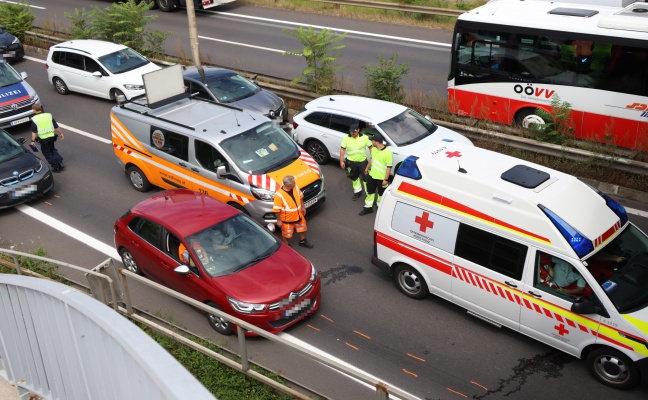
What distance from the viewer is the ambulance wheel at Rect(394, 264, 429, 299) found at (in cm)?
1042

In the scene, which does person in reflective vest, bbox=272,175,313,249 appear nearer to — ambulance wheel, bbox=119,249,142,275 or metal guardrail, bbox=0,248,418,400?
ambulance wheel, bbox=119,249,142,275

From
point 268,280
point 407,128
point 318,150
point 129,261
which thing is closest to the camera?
point 268,280

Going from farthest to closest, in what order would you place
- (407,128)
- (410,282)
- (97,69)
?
1. (97,69)
2. (407,128)
3. (410,282)

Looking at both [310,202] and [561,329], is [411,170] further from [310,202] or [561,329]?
[310,202]

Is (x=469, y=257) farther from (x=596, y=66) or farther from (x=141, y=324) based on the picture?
(x=596, y=66)

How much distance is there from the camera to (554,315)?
884 centimetres

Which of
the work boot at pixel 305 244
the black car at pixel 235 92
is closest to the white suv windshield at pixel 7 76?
the black car at pixel 235 92

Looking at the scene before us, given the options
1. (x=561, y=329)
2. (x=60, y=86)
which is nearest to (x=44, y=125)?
(x=60, y=86)

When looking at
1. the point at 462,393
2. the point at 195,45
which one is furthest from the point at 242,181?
the point at 195,45

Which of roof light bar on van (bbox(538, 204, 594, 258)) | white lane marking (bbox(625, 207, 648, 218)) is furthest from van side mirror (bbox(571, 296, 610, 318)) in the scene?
white lane marking (bbox(625, 207, 648, 218))

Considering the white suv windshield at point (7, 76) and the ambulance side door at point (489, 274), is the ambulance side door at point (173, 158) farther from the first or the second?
the white suv windshield at point (7, 76)

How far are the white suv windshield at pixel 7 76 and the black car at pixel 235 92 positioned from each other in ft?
15.5

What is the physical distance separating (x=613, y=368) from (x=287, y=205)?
Answer: 17.9ft

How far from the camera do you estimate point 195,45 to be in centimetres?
2000
